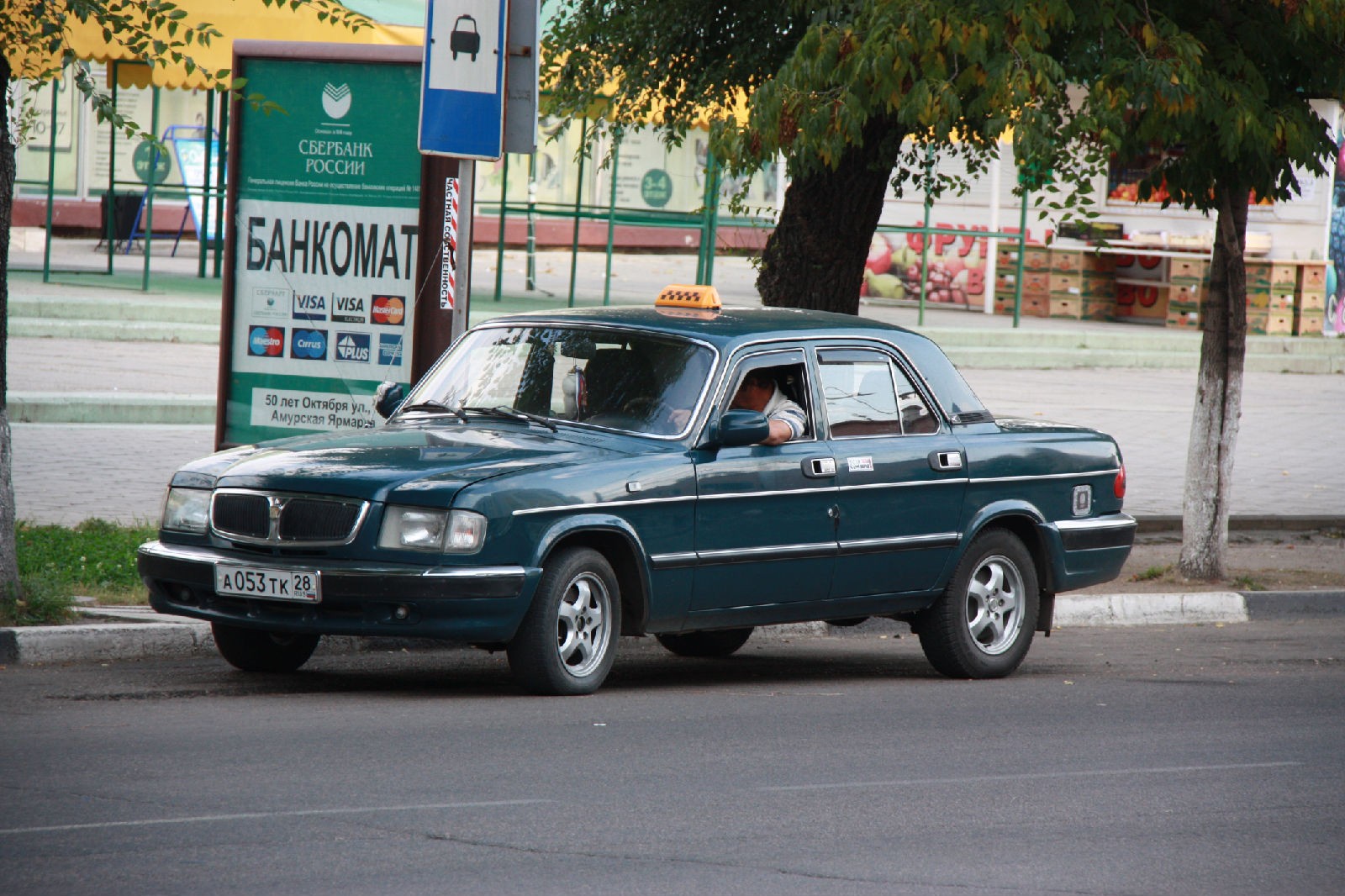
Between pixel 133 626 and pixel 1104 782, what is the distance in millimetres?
4254

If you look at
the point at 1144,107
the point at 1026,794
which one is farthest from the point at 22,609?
the point at 1144,107

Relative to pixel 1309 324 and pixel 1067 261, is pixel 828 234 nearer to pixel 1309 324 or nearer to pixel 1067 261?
pixel 1309 324

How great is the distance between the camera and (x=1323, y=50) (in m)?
11.4

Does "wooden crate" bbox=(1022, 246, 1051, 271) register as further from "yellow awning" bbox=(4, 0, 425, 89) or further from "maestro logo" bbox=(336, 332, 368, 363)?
"maestro logo" bbox=(336, 332, 368, 363)

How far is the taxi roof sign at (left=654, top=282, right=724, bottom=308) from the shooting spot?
8.97m

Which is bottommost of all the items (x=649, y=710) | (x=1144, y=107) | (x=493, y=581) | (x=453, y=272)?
(x=649, y=710)

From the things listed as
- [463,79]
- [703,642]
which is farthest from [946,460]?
[463,79]

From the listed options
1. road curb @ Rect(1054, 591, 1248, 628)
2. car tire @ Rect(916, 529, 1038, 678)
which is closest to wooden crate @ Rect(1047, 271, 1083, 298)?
road curb @ Rect(1054, 591, 1248, 628)

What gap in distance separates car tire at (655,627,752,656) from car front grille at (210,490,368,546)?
2.64m

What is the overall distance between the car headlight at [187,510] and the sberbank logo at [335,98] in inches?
144

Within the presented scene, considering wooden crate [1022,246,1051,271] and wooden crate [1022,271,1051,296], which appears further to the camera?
wooden crate [1022,271,1051,296]

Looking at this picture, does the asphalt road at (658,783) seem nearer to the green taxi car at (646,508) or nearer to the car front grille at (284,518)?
the green taxi car at (646,508)

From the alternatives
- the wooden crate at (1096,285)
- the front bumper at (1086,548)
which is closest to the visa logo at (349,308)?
the front bumper at (1086,548)

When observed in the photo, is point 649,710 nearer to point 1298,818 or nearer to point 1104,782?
point 1104,782
